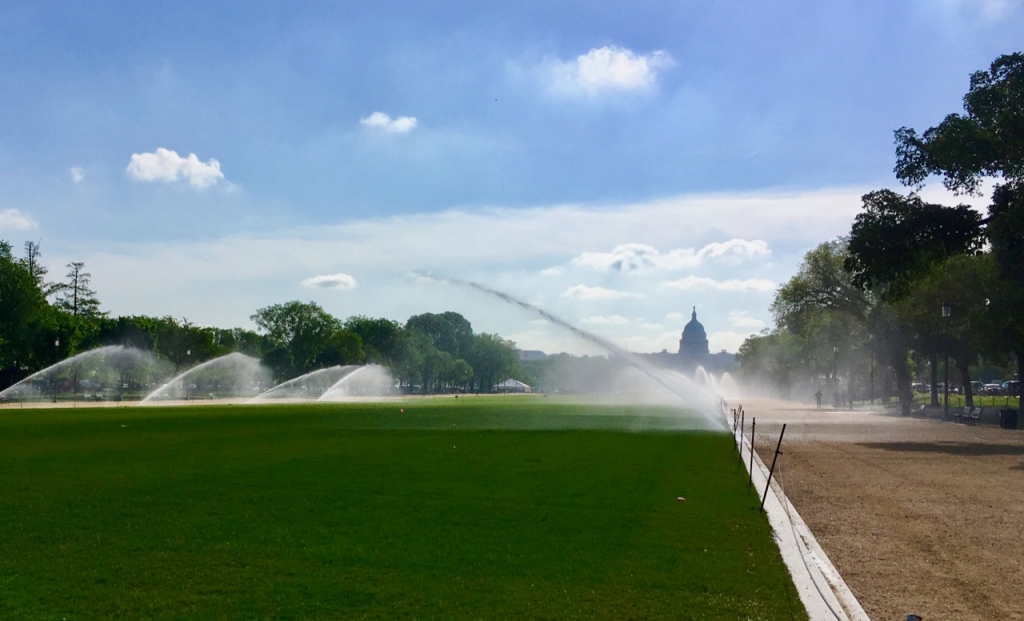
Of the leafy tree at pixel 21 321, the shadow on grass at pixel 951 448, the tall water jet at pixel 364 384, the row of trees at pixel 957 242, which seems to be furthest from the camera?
the tall water jet at pixel 364 384

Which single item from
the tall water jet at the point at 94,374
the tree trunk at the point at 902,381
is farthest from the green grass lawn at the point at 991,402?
the tall water jet at the point at 94,374

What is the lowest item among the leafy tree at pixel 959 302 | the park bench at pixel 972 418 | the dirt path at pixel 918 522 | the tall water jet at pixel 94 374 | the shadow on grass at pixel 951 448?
the park bench at pixel 972 418

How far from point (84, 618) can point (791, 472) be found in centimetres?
1692

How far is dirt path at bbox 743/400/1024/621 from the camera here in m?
9.38

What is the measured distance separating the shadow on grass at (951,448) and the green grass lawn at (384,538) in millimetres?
10542

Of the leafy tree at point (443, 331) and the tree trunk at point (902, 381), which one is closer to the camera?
the tree trunk at point (902, 381)

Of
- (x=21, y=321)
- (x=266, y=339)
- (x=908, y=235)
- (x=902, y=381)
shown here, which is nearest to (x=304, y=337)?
(x=266, y=339)

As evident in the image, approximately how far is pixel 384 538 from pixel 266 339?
5116 inches

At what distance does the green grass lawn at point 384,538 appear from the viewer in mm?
8500

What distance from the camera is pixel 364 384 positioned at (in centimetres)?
13538

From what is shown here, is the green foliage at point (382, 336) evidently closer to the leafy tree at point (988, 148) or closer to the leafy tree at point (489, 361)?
the leafy tree at point (489, 361)

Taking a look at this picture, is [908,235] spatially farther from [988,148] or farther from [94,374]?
[94,374]

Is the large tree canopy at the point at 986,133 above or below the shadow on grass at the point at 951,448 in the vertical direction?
above

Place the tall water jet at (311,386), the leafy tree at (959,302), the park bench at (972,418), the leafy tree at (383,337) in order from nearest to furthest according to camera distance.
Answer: the park bench at (972,418)
the leafy tree at (959,302)
the tall water jet at (311,386)
the leafy tree at (383,337)
